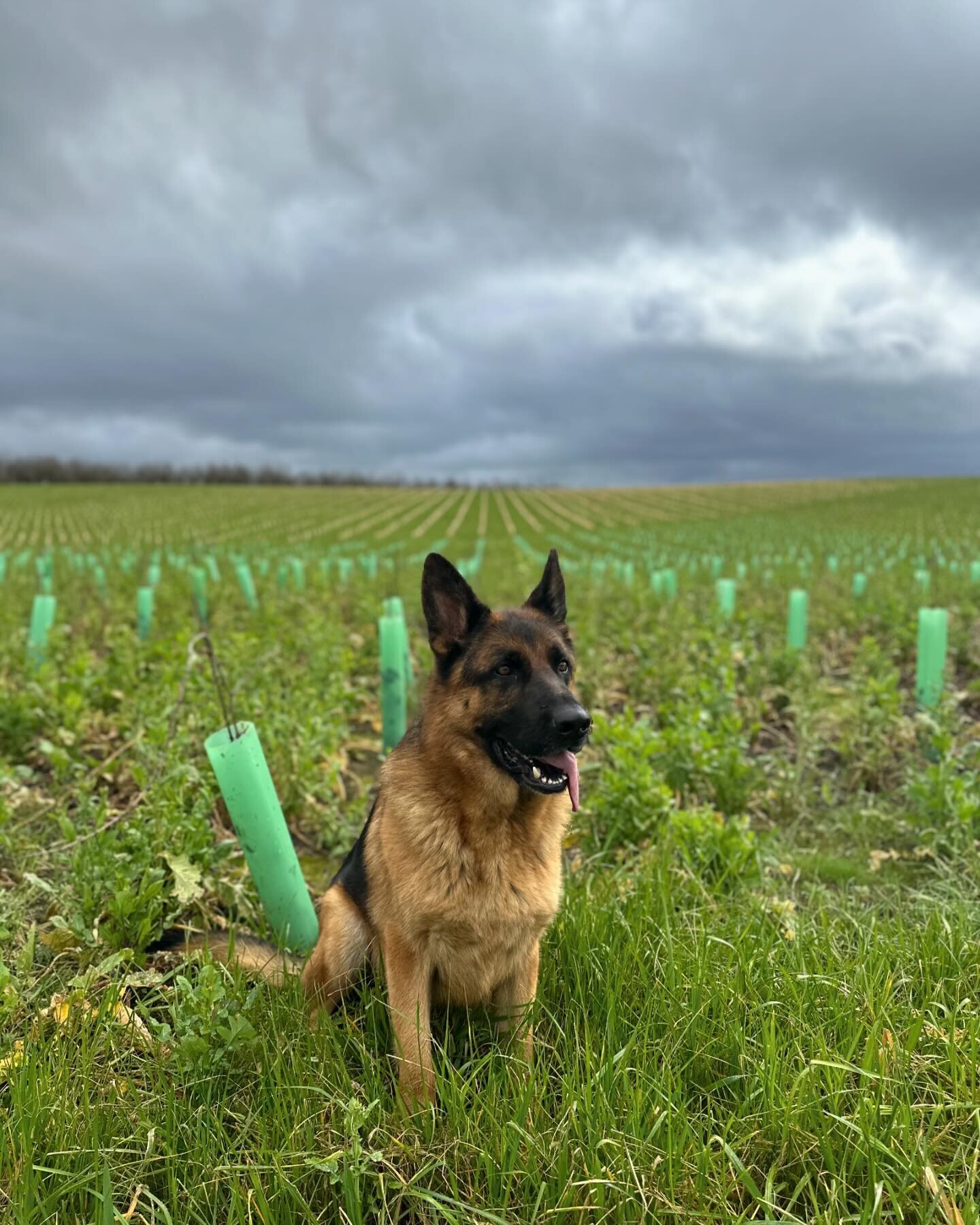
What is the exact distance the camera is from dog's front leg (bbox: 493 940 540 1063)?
2.48 metres

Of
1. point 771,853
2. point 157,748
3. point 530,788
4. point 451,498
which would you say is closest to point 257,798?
point 530,788

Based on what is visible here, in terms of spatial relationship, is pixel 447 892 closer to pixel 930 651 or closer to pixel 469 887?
pixel 469 887

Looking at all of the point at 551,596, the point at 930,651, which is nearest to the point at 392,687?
the point at 551,596

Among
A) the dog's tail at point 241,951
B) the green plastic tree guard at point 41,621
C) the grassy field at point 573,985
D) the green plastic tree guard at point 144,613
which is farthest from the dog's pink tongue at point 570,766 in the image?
the green plastic tree guard at point 144,613

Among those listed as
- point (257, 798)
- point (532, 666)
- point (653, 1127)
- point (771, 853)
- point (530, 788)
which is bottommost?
point (771, 853)

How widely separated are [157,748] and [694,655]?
560 centimetres

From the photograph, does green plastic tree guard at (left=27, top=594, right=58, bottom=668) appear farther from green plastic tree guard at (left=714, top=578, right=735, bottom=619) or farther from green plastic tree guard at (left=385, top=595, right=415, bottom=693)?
green plastic tree guard at (left=714, top=578, right=735, bottom=619)

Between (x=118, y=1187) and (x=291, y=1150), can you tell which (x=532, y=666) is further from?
(x=118, y=1187)

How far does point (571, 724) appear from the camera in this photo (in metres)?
2.34

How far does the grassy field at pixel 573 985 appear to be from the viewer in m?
1.93

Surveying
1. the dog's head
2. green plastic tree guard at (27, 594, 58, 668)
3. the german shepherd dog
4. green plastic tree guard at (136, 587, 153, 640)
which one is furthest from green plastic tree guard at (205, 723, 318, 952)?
green plastic tree guard at (136, 587, 153, 640)

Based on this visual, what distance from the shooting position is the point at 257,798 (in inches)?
121

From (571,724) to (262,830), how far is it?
58.7 inches

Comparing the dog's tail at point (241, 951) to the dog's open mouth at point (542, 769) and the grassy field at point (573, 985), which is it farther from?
the dog's open mouth at point (542, 769)
